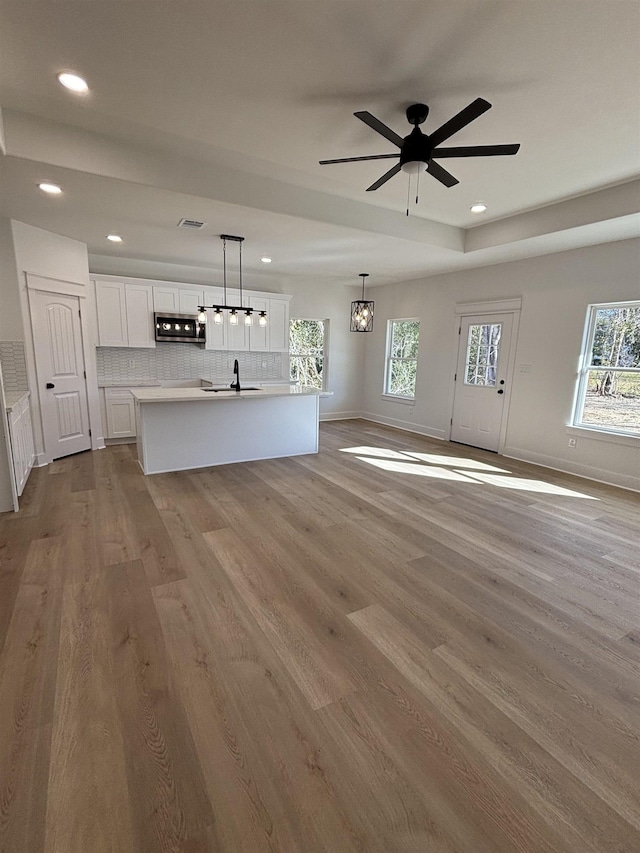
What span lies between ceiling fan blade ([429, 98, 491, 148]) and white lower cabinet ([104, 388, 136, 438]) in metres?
5.11

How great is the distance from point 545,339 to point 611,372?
0.88m

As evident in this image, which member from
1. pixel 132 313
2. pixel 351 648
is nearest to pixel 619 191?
pixel 351 648

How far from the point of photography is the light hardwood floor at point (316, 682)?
126cm

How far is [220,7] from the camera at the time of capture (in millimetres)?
1880

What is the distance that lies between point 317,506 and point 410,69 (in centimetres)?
321

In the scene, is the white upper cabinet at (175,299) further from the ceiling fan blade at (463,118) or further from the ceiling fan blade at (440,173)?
the ceiling fan blade at (463,118)

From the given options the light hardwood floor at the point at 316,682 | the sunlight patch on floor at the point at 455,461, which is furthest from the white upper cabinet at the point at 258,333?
the light hardwood floor at the point at 316,682

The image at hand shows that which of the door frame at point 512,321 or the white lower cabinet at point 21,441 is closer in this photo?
the white lower cabinet at point 21,441

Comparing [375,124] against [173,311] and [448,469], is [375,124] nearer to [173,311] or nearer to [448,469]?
[448,469]

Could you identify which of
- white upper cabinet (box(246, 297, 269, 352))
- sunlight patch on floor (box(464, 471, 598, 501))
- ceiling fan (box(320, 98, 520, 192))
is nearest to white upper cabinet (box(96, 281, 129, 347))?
white upper cabinet (box(246, 297, 269, 352))

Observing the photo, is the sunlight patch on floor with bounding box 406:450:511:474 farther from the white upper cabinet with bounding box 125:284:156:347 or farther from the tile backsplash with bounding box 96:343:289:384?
the white upper cabinet with bounding box 125:284:156:347

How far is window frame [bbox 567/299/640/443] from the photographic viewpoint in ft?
14.9

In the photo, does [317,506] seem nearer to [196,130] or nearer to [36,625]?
[36,625]

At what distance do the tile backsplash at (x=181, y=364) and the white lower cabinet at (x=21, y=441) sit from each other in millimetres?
1620
